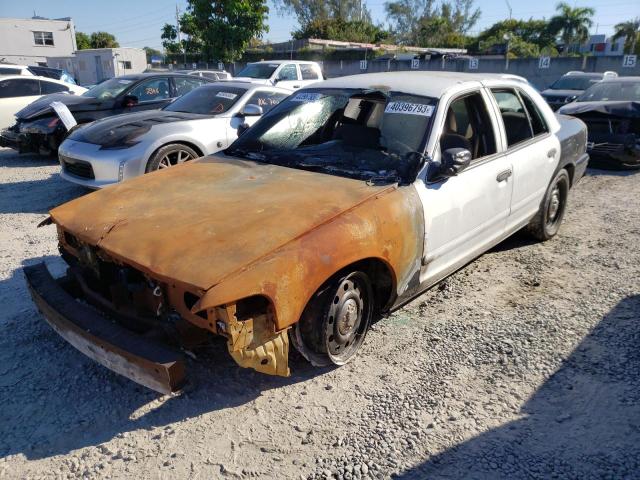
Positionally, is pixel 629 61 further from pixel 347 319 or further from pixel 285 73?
pixel 347 319

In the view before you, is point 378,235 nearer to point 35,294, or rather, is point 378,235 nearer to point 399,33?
point 35,294

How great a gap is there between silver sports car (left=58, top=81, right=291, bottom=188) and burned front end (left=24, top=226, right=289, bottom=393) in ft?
9.90

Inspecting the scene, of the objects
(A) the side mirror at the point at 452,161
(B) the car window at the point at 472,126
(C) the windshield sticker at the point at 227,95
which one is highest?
(C) the windshield sticker at the point at 227,95

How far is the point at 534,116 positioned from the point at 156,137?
14.0ft

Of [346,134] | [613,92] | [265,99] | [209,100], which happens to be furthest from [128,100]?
[613,92]

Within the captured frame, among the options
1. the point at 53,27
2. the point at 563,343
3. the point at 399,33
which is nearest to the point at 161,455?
the point at 563,343

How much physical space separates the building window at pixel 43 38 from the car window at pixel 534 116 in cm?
5421

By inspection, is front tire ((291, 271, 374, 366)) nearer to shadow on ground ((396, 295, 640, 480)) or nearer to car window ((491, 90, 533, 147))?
shadow on ground ((396, 295, 640, 480))

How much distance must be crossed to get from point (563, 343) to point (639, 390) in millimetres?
569

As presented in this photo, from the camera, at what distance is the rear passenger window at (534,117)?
4.75 m

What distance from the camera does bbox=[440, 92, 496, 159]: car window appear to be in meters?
3.87

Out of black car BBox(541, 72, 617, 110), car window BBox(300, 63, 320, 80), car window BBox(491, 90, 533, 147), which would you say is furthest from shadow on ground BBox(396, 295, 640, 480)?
car window BBox(300, 63, 320, 80)

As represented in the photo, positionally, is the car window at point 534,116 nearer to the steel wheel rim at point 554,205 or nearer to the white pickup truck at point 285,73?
the steel wheel rim at point 554,205

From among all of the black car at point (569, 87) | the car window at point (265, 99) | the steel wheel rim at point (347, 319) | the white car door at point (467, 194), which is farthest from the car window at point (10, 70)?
the steel wheel rim at point (347, 319)
